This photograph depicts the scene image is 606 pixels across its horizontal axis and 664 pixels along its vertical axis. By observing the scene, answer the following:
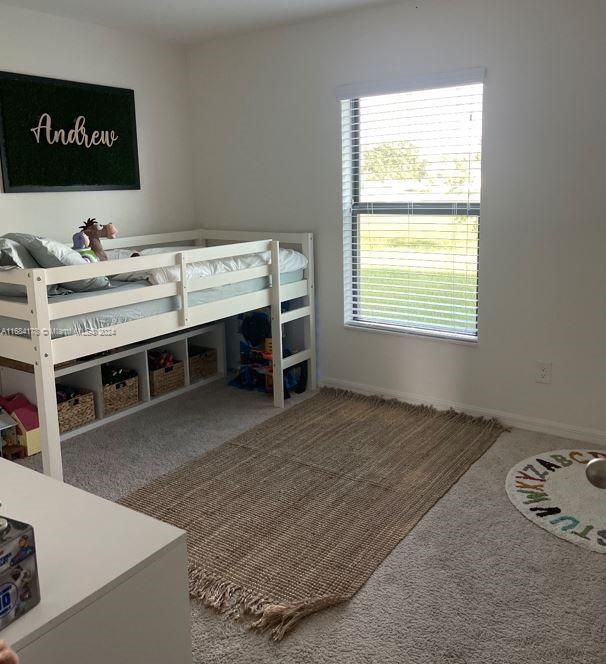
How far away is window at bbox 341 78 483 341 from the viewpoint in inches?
130

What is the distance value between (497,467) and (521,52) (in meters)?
1.87

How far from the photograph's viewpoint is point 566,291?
3.10 m

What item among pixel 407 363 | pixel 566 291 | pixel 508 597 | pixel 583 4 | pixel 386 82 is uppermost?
pixel 583 4

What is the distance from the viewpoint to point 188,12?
11.0ft

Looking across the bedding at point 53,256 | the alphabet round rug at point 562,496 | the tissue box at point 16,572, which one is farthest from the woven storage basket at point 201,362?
the tissue box at point 16,572

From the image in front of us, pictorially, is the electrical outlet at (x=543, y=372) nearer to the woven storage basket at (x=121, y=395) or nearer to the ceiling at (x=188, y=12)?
the ceiling at (x=188, y=12)

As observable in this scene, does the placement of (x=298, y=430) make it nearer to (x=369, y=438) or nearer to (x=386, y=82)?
(x=369, y=438)

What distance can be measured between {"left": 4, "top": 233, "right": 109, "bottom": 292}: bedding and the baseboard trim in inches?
67.4

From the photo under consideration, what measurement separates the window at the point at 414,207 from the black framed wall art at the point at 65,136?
1.28 meters

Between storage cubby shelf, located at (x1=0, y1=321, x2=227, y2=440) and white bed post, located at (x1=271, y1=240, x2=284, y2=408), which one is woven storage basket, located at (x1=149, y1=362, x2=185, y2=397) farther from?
white bed post, located at (x1=271, y1=240, x2=284, y2=408)

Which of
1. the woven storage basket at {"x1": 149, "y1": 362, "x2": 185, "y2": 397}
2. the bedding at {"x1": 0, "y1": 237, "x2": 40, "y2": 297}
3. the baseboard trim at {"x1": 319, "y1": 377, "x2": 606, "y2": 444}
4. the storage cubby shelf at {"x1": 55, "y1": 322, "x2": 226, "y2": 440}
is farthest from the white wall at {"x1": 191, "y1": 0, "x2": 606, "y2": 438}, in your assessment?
the bedding at {"x1": 0, "y1": 237, "x2": 40, "y2": 297}

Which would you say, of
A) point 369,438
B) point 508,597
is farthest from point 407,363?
point 508,597

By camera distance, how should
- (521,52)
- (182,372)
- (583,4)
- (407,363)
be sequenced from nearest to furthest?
A: (583,4), (521,52), (407,363), (182,372)

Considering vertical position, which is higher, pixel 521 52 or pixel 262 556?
pixel 521 52
